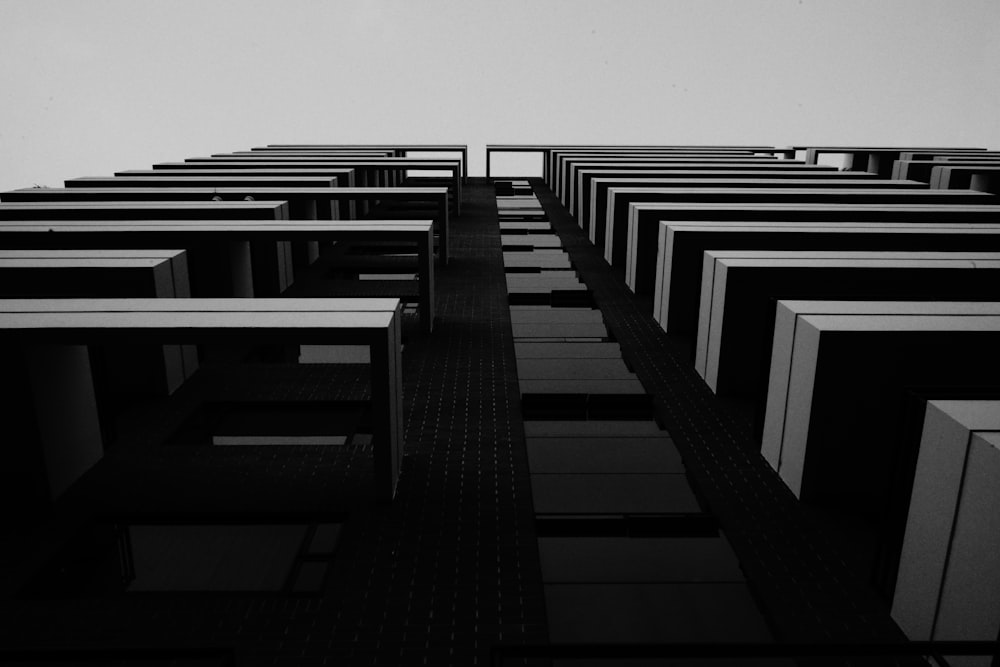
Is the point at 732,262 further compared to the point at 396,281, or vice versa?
the point at 396,281

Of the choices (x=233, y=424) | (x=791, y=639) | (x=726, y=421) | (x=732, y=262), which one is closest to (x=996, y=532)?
(x=791, y=639)

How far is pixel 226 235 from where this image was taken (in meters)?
13.3

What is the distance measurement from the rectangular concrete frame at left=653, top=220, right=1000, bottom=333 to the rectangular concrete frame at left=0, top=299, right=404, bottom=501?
21.4 ft

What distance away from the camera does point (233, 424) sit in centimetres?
1027

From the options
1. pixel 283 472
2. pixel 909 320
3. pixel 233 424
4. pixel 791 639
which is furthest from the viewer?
pixel 233 424

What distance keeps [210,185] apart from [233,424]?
13271mm

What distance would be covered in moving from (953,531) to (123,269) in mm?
10120

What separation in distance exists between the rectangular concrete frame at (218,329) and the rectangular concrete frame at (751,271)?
4.83m

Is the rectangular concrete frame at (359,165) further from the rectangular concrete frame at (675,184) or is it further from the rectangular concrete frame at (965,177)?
the rectangular concrete frame at (965,177)

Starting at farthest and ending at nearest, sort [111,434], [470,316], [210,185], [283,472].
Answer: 1. [210,185]
2. [470,316]
3. [111,434]
4. [283,472]

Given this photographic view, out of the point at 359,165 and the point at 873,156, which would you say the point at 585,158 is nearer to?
the point at 359,165

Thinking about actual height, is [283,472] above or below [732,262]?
below

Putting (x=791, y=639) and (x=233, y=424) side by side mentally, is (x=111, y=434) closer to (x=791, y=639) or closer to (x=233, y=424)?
(x=233, y=424)

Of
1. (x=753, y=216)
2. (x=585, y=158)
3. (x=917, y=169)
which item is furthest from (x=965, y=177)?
(x=753, y=216)
